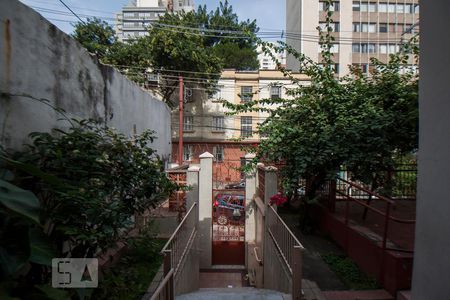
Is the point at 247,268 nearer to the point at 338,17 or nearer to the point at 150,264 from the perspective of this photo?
the point at 150,264

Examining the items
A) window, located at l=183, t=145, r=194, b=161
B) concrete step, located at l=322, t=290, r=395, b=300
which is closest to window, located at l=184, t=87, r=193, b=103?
window, located at l=183, t=145, r=194, b=161

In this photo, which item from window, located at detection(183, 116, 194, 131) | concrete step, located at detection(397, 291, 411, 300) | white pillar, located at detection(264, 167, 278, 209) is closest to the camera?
concrete step, located at detection(397, 291, 411, 300)

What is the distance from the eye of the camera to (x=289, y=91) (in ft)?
22.9

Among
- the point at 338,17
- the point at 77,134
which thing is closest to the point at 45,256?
the point at 77,134

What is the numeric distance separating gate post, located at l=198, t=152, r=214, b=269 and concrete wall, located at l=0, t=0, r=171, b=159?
9.36 feet

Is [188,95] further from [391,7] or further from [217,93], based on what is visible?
[391,7]

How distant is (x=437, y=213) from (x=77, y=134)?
144 inches

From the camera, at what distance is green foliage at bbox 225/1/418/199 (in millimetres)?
5656

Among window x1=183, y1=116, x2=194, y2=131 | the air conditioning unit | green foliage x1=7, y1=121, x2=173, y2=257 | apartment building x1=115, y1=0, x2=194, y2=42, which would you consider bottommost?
green foliage x1=7, y1=121, x2=173, y2=257

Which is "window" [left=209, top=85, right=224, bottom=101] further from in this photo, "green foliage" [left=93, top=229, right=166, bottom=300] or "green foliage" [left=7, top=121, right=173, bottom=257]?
"green foliage" [left=7, top=121, right=173, bottom=257]

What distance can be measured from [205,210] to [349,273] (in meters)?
3.80

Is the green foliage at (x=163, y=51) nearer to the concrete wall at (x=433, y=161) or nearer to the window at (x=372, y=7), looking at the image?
the concrete wall at (x=433, y=161)

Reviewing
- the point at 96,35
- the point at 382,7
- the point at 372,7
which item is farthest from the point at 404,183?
the point at 382,7

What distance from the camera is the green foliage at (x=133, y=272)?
303cm
